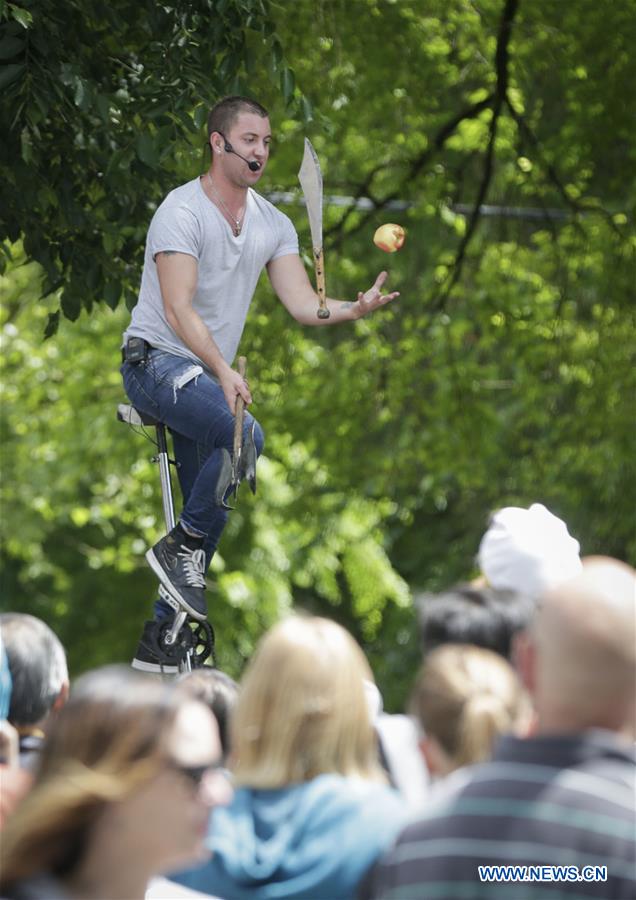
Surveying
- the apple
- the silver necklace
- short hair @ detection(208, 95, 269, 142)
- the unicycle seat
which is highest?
short hair @ detection(208, 95, 269, 142)

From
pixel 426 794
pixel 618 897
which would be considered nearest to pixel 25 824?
pixel 618 897

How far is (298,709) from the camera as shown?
10.2 ft

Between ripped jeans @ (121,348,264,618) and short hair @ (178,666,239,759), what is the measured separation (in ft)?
5.44

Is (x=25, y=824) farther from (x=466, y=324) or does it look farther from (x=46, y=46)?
(x=466, y=324)

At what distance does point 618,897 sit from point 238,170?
3.65m

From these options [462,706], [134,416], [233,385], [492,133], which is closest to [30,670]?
[462,706]

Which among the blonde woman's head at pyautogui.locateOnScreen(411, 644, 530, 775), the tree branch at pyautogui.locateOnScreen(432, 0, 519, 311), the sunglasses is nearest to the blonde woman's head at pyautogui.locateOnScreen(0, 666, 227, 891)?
the sunglasses

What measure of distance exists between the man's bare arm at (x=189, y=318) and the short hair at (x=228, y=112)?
18.7 inches

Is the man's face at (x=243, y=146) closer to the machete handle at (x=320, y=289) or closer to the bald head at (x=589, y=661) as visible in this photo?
the machete handle at (x=320, y=289)

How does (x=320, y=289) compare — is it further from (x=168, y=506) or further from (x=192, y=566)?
(x=192, y=566)

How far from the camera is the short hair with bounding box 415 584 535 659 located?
3.65 metres

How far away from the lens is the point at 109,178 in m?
6.98

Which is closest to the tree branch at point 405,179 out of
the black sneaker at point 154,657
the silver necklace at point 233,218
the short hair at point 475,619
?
the silver necklace at point 233,218

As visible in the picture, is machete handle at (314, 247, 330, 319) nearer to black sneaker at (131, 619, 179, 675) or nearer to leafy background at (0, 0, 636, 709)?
black sneaker at (131, 619, 179, 675)
